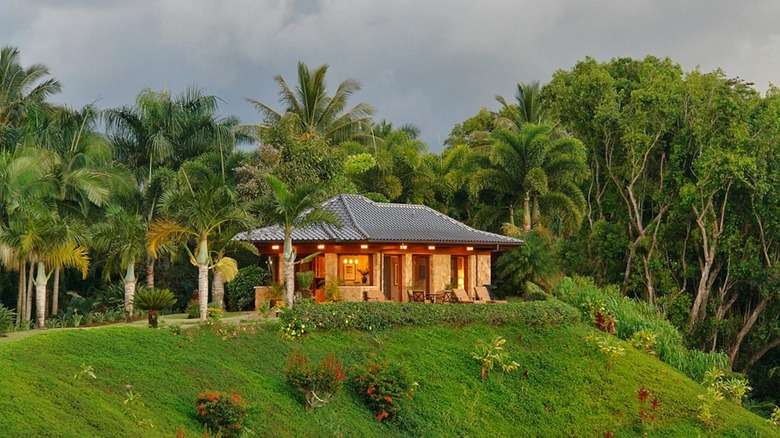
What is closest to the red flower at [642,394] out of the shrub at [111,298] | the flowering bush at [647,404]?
the flowering bush at [647,404]

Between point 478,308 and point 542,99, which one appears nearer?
point 478,308

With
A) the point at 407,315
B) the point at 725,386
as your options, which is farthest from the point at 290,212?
the point at 725,386

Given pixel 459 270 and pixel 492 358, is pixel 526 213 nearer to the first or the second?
pixel 459 270

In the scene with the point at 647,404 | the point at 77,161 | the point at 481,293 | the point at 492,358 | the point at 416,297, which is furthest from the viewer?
the point at 77,161

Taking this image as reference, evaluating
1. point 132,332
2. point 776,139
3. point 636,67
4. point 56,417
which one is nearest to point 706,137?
point 776,139

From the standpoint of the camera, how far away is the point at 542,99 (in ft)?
107

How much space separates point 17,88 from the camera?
3325cm

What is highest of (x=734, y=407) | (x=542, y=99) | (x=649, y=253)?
(x=542, y=99)

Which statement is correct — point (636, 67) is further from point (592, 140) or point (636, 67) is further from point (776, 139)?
point (776, 139)

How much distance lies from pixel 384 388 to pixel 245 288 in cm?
1357

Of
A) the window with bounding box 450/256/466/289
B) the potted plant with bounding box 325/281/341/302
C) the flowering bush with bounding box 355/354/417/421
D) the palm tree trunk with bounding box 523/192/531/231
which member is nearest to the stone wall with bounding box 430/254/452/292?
the window with bounding box 450/256/466/289

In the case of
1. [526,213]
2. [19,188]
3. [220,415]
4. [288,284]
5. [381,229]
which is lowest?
[220,415]

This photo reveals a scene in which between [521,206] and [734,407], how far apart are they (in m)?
17.7

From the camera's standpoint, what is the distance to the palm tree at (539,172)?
32688mm
